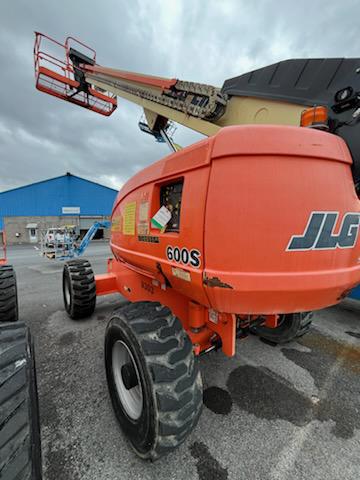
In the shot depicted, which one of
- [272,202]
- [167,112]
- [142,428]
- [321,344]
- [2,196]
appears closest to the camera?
[272,202]

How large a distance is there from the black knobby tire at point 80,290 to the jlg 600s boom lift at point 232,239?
1784mm

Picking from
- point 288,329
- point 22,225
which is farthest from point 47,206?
point 288,329

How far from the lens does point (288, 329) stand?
2.79 metres

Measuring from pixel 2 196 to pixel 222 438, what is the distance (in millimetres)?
28781

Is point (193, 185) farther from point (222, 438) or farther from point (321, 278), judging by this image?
point (222, 438)

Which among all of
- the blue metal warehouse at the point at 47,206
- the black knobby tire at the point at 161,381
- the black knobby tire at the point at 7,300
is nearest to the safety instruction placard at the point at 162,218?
the black knobby tire at the point at 161,381

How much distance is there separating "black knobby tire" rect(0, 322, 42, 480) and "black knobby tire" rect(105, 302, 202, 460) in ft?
1.79

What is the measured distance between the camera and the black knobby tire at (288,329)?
2.67 meters

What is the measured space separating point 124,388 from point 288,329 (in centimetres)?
203

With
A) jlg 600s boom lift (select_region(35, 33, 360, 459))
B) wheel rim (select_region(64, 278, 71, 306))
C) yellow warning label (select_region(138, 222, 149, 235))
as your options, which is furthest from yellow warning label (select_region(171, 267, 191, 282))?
wheel rim (select_region(64, 278, 71, 306))

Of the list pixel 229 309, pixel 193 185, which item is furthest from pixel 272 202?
pixel 229 309

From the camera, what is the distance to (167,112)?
4.20m

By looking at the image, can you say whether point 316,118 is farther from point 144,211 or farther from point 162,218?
point 144,211

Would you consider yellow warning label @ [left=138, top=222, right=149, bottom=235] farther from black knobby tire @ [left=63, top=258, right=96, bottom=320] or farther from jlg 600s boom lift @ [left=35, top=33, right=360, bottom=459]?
black knobby tire @ [left=63, top=258, right=96, bottom=320]
